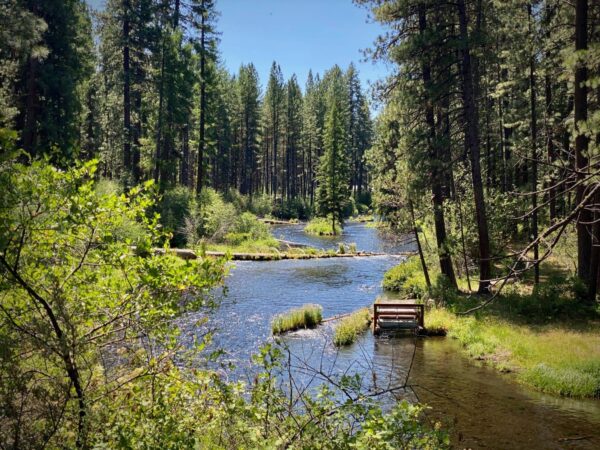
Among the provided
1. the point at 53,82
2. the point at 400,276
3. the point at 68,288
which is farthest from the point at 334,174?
the point at 68,288

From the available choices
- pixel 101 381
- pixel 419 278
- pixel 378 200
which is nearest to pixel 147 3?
pixel 378 200

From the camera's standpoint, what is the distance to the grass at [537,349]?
10.7m

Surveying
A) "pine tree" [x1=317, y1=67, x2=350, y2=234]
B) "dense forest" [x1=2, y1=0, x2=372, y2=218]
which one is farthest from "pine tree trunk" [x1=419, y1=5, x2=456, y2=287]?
"pine tree" [x1=317, y1=67, x2=350, y2=234]

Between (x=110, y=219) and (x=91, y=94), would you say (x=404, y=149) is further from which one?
(x=91, y=94)

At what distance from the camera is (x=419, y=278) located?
70.2 feet

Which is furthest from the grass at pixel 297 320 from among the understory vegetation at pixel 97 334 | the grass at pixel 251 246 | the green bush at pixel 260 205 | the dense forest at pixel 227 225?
the green bush at pixel 260 205

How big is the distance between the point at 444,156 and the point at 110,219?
596 inches

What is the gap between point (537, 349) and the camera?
12438 mm

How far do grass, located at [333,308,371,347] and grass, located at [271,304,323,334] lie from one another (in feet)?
2.75

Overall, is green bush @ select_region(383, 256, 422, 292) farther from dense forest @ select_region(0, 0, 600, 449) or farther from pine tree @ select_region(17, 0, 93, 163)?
pine tree @ select_region(17, 0, 93, 163)

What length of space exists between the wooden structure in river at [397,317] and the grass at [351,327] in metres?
0.61

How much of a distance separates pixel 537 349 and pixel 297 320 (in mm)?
7063

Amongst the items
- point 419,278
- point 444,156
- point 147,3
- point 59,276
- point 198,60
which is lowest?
point 419,278

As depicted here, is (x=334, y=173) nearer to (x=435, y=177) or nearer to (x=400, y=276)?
(x=400, y=276)
